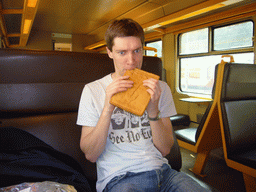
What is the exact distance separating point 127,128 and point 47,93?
2.04 ft

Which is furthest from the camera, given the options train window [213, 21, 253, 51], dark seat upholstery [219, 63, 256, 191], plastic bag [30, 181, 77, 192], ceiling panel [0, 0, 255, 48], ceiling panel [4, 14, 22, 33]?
ceiling panel [4, 14, 22, 33]

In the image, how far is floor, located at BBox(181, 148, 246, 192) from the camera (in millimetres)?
2402

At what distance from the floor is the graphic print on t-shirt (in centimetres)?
170

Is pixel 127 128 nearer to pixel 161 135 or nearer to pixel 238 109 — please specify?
pixel 161 135

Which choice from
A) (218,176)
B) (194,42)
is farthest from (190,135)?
(194,42)

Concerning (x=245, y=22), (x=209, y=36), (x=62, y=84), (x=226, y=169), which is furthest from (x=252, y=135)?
(x=209, y=36)

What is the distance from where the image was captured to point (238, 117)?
2.09 metres

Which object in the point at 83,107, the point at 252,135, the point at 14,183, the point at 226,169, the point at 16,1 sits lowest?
the point at 226,169

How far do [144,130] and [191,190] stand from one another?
0.41 metres

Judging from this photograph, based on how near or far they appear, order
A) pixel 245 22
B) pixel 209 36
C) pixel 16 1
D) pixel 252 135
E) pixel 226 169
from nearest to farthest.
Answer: pixel 252 135, pixel 226 169, pixel 245 22, pixel 209 36, pixel 16 1

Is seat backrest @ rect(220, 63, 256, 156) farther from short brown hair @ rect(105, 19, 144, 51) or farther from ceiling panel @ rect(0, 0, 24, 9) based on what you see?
ceiling panel @ rect(0, 0, 24, 9)

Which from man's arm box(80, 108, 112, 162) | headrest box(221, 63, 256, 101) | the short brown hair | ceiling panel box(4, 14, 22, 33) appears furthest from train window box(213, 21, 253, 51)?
ceiling panel box(4, 14, 22, 33)

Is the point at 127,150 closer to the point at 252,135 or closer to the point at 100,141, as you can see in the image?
the point at 100,141

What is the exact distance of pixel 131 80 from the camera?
43.1 inches
